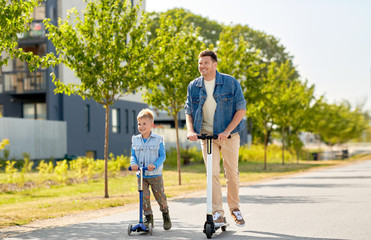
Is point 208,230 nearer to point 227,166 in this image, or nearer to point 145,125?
point 227,166

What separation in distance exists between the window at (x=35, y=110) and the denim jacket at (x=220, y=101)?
27.5m

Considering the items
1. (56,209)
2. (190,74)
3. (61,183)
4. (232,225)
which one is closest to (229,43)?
(190,74)

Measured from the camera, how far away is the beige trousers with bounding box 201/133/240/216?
23.2 ft

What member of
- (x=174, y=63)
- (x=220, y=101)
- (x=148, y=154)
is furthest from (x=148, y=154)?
(x=174, y=63)

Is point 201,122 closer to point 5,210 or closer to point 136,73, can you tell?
point 5,210

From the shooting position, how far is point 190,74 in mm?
18406

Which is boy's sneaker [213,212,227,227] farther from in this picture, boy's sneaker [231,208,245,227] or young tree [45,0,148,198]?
young tree [45,0,148,198]

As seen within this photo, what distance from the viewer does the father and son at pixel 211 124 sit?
7.05 meters

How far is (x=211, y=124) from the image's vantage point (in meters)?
7.11

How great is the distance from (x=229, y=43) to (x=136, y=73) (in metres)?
9.39

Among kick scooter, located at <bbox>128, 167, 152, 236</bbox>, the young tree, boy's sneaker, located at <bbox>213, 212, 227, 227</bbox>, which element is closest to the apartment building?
the young tree

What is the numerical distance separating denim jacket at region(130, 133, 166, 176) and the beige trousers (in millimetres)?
580

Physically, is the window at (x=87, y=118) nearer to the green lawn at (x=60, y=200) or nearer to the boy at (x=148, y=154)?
the green lawn at (x=60, y=200)

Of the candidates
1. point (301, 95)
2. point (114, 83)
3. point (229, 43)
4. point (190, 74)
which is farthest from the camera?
point (301, 95)
